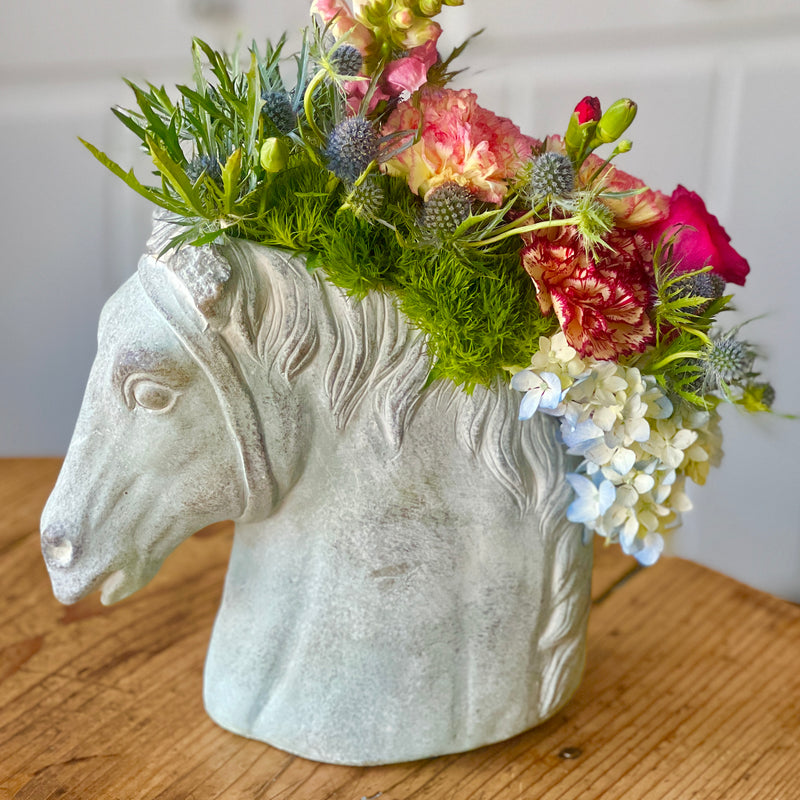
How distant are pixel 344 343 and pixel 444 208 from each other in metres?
0.13

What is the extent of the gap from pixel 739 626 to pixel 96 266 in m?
1.37

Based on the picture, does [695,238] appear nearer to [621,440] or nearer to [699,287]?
[699,287]

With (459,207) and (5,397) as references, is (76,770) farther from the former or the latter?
(5,397)

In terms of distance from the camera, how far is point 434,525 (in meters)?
0.80

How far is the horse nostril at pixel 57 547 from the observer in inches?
30.1

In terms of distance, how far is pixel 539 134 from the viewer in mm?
1651

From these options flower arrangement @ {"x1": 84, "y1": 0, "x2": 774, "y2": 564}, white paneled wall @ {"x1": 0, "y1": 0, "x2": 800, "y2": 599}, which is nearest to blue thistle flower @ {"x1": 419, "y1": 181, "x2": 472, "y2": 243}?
flower arrangement @ {"x1": 84, "y1": 0, "x2": 774, "y2": 564}

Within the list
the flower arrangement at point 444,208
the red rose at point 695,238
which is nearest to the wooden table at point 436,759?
the flower arrangement at point 444,208

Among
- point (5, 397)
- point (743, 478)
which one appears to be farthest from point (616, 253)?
point (5, 397)

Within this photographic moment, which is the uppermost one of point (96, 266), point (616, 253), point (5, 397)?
point (616, 253)

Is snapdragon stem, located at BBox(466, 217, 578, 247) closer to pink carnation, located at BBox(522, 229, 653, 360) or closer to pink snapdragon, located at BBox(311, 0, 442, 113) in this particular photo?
pink carnation, located at BBox(522, 229, 653, 360)

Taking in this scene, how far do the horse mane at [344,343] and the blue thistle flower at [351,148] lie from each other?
0.08 metres

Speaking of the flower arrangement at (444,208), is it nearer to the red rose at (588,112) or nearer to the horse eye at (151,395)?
the red rose at (588,112)

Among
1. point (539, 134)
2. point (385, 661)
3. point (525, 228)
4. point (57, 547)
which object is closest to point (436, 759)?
point (385, 661)
